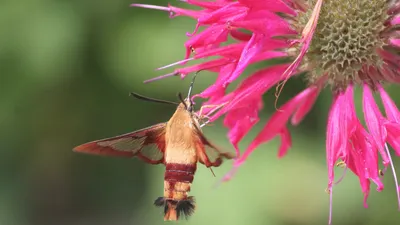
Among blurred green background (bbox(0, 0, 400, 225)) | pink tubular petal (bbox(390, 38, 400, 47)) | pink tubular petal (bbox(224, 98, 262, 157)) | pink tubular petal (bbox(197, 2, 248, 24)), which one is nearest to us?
pink tubular petal (bbox(197, 2, 248, 24))

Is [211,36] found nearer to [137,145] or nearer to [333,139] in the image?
[137,145]

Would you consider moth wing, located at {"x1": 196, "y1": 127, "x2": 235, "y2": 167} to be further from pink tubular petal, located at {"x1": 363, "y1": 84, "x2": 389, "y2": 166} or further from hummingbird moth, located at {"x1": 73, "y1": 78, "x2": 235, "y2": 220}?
pink tubular petal, located at {"x1": 363, "y1": 84, "x2": 389, "y2": 166}

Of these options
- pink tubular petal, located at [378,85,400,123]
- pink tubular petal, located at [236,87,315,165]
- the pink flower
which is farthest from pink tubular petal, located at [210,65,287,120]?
pink tubular petal, located at [378,85,400,123]

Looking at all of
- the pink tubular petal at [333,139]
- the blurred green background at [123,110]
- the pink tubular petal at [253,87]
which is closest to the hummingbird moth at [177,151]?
the pink tubular petal at [253,87]

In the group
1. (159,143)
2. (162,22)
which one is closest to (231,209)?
(162,22)

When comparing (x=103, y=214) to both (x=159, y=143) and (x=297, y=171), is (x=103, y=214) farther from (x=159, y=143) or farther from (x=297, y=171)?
(x=159, y=143)

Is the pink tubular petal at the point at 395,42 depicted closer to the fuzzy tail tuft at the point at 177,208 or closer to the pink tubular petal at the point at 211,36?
the pink tubular petal at the point at 211,36
